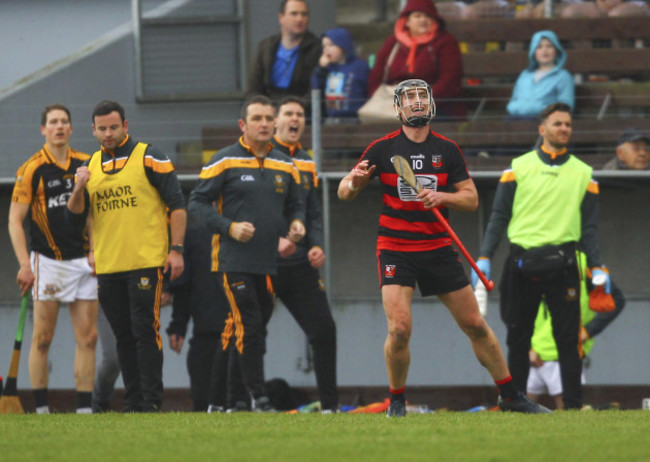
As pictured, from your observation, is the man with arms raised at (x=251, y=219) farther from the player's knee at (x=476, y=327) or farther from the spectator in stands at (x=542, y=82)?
the spectator in stands at (x=542, y=82)

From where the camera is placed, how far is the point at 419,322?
13273mm

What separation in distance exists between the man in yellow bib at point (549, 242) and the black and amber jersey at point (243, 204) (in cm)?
155

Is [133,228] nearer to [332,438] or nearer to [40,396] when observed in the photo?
[40,396]

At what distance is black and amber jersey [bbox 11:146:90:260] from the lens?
10.2m

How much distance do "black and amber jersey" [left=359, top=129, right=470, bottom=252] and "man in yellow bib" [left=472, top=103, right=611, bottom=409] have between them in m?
1.73

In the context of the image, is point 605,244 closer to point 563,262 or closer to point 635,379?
point 635,379

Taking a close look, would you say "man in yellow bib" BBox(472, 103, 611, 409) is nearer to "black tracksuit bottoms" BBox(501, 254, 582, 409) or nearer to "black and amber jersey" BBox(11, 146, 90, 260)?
"black tracksuit bottoms" BBox(501, 254, 582, 409)

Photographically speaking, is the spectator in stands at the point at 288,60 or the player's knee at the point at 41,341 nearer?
the player's knee at the point at 41,341

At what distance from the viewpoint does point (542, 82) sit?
12984mm

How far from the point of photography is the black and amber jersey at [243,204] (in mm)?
9484

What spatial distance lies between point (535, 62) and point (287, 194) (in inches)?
166

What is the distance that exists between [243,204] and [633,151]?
4367 mm

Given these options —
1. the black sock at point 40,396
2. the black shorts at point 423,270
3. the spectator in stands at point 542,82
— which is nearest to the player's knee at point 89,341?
the black sock at point 40,396

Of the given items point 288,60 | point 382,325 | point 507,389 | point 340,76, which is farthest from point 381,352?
point 507,389
